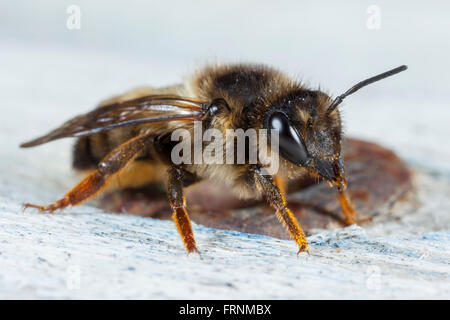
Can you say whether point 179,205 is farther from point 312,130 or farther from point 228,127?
point 312,130

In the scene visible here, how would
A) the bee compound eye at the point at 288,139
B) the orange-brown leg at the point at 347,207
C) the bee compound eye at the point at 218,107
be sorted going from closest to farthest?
the bee compound eye at the point at 288,139
the bee compound eye at the point at 218,107
the orange-brown leg at the point at 347,207

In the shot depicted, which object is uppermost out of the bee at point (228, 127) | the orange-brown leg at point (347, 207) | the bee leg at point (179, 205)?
the bee at point (228, 127)

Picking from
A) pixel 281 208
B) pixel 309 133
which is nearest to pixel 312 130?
pixel 309 133

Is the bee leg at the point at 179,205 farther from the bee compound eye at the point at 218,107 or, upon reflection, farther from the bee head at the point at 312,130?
the bee head at the point at 312,130

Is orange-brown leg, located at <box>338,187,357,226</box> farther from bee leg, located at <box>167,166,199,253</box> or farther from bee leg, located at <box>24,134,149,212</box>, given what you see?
bee leg, located at <box>24,134,149,212</box>

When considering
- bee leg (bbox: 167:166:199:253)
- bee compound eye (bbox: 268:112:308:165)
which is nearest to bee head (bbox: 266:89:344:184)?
bee compound eye (bbox: 268:112:308:165)

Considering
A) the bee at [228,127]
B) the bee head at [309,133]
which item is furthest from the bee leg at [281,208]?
the bee head at [309,133]

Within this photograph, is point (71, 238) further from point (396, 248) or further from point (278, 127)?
point (396, 248)
